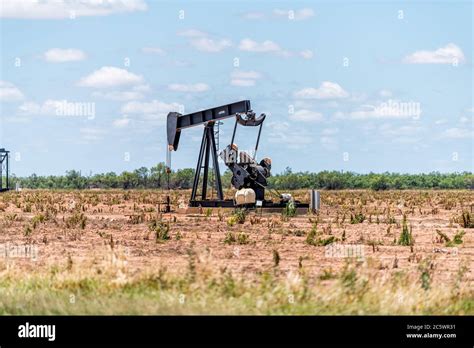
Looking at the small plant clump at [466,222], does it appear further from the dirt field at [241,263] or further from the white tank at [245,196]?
the white tank at [245,196]

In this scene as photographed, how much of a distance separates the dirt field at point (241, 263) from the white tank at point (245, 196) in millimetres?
635

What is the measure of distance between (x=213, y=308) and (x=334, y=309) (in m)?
1.37

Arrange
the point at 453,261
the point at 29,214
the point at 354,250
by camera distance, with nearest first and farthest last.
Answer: the point at 453,261 → the point at 354,250 → the point at 29,214

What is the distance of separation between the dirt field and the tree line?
60.1 meters

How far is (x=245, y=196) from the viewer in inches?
1292

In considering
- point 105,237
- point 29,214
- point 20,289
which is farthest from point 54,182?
point 20,289

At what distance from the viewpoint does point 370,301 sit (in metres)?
11.7

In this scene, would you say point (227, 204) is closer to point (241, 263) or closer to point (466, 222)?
point (466, 222)

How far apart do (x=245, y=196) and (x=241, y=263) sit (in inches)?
601

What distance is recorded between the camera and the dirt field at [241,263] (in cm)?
1178
